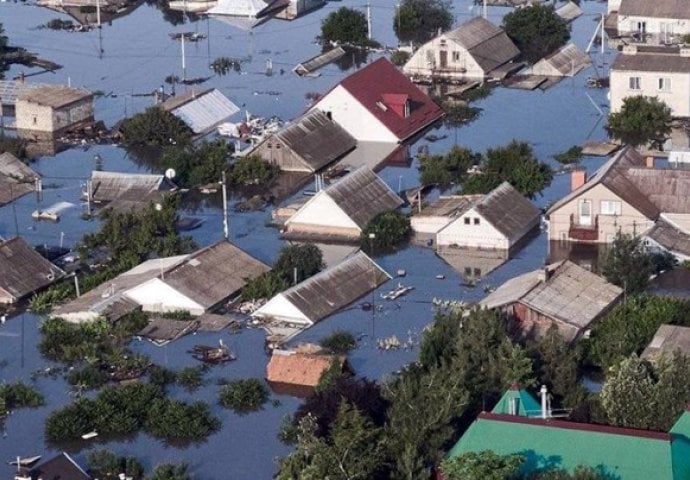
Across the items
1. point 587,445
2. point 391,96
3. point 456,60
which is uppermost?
point 587,445

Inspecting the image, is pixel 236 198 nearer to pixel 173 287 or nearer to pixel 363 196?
pixel 363 196

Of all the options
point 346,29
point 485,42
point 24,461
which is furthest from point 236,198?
point 346,29

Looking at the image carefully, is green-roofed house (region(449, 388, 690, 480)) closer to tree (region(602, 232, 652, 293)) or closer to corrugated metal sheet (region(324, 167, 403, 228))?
tree (region(602, 232, 652, 293))

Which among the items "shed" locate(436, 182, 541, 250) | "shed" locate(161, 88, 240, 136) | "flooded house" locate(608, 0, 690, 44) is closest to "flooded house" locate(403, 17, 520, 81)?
"flooded house" locate(608, 0, 690, 44)

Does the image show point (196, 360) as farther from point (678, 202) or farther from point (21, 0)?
point (21, 0)

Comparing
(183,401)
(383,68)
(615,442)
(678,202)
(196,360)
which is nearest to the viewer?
(615,442)

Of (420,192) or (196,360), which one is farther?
(420,192)

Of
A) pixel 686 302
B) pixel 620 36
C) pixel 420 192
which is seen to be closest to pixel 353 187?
pixel 420 192
